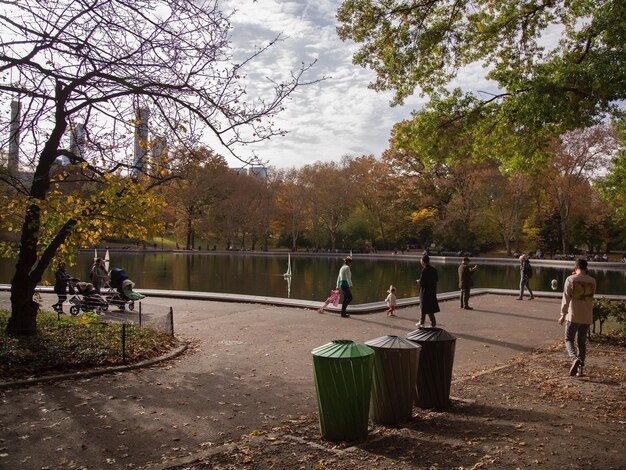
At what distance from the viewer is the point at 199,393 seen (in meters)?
7.28

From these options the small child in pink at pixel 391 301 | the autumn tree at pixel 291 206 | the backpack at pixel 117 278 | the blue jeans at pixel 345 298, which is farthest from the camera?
the autumn tree at pixel 291 206

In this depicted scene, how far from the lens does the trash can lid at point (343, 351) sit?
521cm

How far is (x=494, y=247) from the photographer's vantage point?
67188 millimetres

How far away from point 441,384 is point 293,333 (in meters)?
6.19

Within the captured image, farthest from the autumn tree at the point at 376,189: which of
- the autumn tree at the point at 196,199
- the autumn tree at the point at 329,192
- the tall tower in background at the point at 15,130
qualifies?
the tall tower in background at the point at 15,130

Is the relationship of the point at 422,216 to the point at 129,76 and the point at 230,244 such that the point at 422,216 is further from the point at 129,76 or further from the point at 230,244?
the point at 129,76

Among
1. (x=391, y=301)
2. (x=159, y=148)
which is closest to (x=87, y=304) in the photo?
(x=159, y=148)

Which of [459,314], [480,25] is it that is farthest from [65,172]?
[459,314]

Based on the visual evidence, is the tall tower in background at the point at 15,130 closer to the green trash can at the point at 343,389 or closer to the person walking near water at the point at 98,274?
the green trash can at the point at 343,389

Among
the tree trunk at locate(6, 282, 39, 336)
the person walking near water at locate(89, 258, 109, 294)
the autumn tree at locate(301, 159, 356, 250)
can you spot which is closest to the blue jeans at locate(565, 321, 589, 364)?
the tree trunk at locate(6, 282, 39, 336)

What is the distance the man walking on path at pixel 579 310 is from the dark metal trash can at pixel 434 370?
2.81 meters

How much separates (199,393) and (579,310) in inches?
229

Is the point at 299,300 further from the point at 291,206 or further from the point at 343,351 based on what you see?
the point at 291,206

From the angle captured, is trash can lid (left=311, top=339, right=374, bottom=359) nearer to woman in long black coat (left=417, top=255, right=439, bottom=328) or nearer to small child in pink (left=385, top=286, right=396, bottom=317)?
woman in long black coat (left=417, top=255, right=439, bottom=328)
